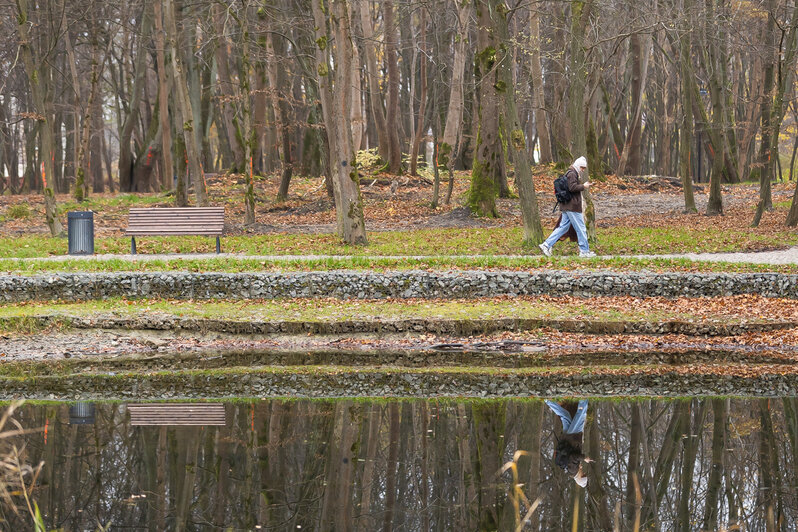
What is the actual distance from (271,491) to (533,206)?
12.6m

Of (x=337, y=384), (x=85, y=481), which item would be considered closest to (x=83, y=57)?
(x=337, y=384)

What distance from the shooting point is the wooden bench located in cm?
1888

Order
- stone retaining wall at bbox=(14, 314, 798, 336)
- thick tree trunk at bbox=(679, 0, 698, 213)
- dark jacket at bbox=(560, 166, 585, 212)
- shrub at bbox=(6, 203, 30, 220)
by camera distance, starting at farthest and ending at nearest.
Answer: shrub at bbox=(6, 203, 30, 220) → thick tree trunk at bbox=(679, 0, 698, 213) → dark jacket at bbox=(560, 166, 585, 212) → stone retaining wall at bbox=(14, 314, 798, 336)

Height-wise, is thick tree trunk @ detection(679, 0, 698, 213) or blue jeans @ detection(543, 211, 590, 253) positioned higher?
thick tree trunk @ detection(679, 0, 698, 213)

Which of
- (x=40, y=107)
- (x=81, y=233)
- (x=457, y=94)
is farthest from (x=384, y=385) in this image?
(x=457, y=94)

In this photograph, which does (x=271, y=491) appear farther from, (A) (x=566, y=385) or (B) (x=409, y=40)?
(B) (x=409, y=40)

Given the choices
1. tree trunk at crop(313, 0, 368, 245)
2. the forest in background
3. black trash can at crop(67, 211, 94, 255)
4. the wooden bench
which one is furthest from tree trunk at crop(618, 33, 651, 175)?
black trash can at crop(67, 211, 94, 255)

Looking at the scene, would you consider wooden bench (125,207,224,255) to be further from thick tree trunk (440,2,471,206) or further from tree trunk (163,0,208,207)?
thick tree trunk (440,2,471,206)

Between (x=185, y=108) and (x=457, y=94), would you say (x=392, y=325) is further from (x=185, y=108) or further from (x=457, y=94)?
(x=457, y=94)

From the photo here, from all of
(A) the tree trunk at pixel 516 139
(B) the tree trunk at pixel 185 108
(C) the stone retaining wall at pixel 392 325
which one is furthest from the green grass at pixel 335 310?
(B) the tree trunk at pixel 185 108

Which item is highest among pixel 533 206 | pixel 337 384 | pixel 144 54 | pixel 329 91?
pixel 144 54

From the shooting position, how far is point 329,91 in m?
19.6

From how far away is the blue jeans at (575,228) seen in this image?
1669 centimetres

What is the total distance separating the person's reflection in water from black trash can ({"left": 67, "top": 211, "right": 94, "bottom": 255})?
41.7 ft
